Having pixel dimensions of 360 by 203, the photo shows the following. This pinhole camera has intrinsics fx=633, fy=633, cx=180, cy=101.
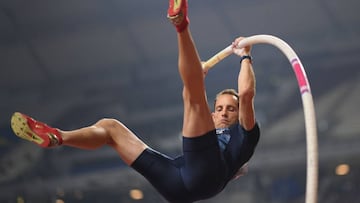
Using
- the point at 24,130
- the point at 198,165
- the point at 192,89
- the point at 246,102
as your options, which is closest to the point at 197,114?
the point at 192,89

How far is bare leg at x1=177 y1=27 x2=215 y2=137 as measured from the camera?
8.40 ft

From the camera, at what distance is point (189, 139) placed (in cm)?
268

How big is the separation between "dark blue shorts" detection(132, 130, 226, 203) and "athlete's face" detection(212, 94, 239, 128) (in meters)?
0.36

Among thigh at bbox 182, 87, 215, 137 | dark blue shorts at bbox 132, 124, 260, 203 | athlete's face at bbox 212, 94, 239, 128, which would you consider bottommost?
dark blue shorts at bbox 132, 124, 260, 203

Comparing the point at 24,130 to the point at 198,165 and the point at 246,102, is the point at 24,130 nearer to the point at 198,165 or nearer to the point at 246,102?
the point at 198,165

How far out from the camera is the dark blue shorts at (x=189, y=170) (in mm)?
2691

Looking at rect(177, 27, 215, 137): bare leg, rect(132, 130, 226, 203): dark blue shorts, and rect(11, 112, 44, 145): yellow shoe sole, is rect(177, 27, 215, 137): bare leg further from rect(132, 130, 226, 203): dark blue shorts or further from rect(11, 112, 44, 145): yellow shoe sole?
rect(11, 112, 44, 145): yellow shoe sole

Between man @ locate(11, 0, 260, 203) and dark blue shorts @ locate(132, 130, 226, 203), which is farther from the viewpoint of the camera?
dark blue shorts @ locate(132, 130, 226, 203)

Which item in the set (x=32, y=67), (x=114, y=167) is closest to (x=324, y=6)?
(x=114, y=167)

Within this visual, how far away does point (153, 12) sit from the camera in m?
6.25

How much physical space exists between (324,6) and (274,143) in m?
1.42

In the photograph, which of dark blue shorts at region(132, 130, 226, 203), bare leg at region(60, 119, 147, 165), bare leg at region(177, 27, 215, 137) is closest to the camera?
bare leg at region(177, 27, 215, 137)

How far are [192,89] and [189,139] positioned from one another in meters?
0.22

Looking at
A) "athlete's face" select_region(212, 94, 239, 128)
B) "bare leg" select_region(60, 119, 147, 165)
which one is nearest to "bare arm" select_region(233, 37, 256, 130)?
"athlete's face" select_region(212, 94, 239, 128)
